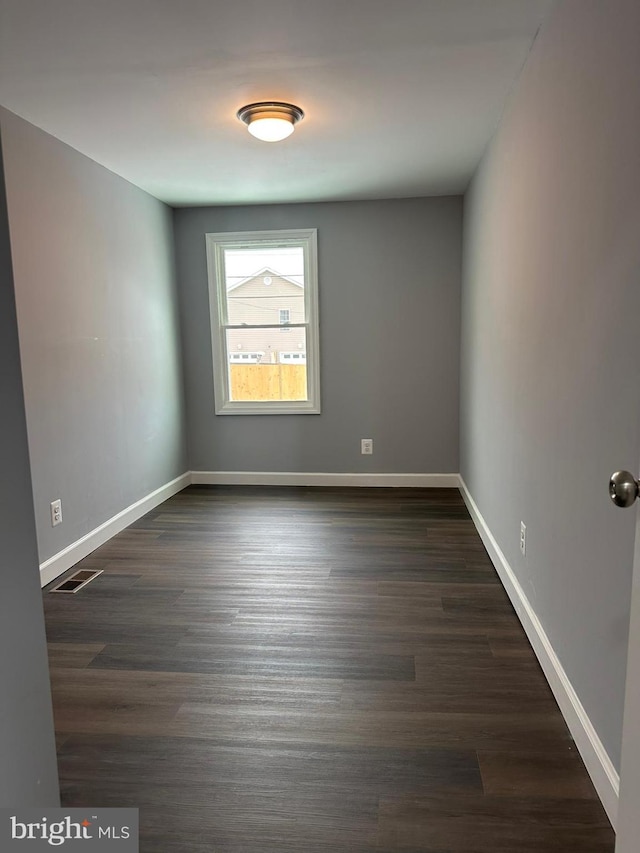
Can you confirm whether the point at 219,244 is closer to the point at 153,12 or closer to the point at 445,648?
the point at 153,12

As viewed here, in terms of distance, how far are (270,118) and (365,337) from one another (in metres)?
2.25

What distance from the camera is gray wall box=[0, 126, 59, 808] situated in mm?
1148

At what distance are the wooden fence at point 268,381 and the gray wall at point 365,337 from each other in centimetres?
19

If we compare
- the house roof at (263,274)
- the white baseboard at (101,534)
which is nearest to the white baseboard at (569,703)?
the white baseboard at (101,534)

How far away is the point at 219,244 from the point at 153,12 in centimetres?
294

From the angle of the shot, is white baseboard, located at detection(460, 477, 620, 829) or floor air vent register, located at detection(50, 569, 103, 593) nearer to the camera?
white baseboard, located at detection(460, 477, 620, 829)

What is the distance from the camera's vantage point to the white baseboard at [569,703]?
1472 millimetres

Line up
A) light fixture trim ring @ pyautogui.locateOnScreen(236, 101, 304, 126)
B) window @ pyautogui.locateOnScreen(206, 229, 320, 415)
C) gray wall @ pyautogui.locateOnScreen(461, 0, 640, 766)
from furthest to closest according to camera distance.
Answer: window @ pyautogui.locateOnScreen(206, 229, 320, 415)
light fixture trim ring @ pyautogui.locateOnScreen(236, 101, 304, 126)
gray wall @ pyautogui.locateOnScreen(461, 0, 640, 766)

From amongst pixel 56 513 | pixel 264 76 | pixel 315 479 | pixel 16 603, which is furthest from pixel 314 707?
pixel 315 479

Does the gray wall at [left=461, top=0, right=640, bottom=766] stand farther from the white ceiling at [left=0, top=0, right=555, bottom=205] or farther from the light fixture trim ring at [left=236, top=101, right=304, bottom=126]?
the light fixture trim ring at [left=236, top=101, right=304, bottom=126]

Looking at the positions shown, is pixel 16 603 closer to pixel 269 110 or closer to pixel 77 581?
pixel 77 581

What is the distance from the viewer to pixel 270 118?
285 centimetres
